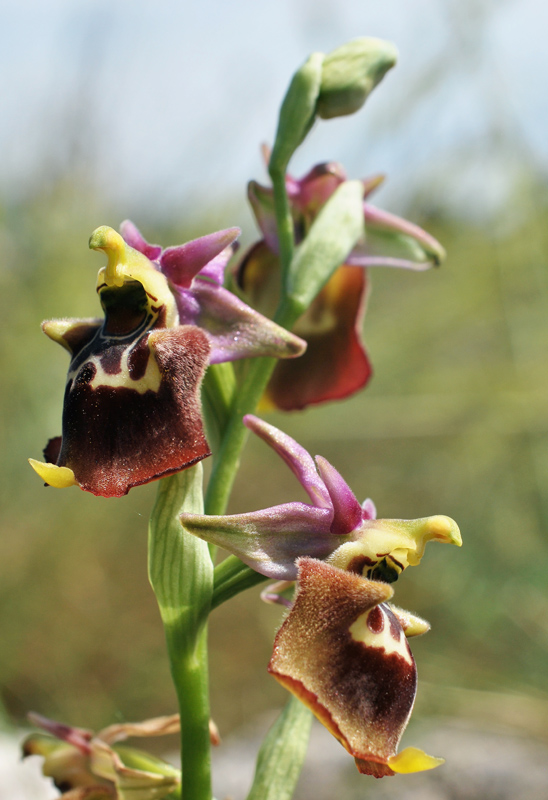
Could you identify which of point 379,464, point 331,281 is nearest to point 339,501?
point 331,281

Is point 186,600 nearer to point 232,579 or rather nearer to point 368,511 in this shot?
point 232,579

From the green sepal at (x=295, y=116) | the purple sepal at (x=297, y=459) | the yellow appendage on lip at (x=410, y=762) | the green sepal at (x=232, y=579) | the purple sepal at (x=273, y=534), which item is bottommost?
the yellow appendage on lip at (x=410, y=762)

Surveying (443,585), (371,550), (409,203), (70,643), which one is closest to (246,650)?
(70,643)

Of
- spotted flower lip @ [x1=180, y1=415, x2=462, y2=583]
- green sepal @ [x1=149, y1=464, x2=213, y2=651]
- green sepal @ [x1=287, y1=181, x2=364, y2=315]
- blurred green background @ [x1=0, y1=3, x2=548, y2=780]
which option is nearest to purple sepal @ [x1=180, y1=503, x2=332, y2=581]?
spotted flower lip @ [x1=180, y1=415, x2=462, y2=583]

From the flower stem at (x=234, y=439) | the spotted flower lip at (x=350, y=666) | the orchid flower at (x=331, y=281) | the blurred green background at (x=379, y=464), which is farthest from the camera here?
the blurred green background at (x=379, y=464)

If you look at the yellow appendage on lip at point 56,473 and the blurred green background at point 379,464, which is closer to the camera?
the yellow appendage on lip at point 56,473

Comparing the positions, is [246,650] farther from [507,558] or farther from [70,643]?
[507,558]

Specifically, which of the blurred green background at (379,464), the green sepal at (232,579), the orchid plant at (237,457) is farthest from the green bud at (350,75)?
the blurred green background at (379,464)

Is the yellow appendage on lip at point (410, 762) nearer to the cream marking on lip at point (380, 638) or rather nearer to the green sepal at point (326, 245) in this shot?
the cream marking on lip at point (380, 638)
